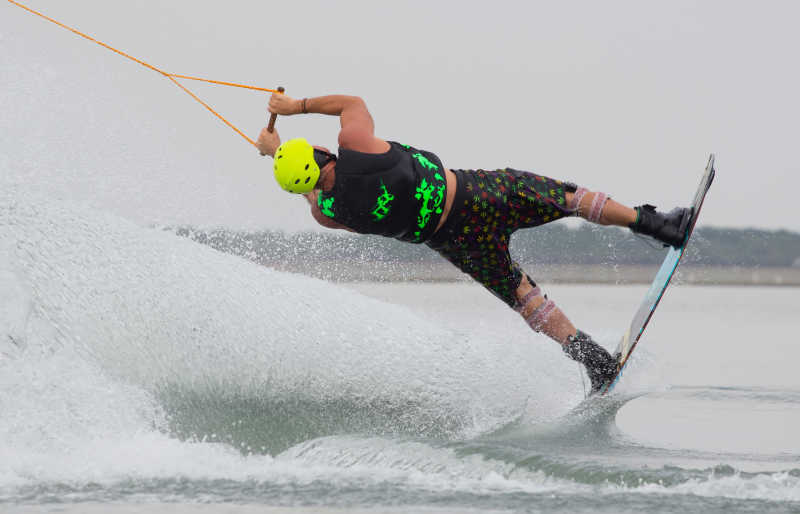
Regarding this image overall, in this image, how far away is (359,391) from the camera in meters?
5.99

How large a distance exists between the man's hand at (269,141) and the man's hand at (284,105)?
16 centimetres

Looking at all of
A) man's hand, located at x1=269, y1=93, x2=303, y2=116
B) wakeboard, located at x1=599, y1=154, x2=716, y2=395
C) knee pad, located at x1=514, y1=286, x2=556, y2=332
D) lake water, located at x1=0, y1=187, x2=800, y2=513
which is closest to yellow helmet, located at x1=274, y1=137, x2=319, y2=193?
man's hand, located at x1=269, y1=93, x2=303, y2=116

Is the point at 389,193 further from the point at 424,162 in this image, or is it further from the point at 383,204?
the point at 424,162

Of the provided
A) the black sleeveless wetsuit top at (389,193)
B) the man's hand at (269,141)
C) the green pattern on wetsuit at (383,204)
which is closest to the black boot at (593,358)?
the black sleeveless wetsuit top at (389,193)

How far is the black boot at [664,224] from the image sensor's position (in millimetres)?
5891

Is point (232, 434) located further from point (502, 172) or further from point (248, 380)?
point (502, 172)

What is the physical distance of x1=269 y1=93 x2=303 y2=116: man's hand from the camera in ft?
17.9

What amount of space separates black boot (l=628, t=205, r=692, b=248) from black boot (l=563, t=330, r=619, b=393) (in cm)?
76

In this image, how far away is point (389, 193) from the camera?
5.23 metres

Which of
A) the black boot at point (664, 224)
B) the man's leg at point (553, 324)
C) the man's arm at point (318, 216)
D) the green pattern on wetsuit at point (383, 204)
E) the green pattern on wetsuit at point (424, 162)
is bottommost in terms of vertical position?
the man's leg at point (553, 324)

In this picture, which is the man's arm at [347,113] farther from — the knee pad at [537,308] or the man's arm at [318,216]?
the knee pad at [537,308]

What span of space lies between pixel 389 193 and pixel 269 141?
0.85m

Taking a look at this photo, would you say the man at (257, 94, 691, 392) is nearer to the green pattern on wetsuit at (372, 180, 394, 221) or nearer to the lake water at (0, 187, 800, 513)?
the green pattern on wetsuit at (372, 180, 394, 221)

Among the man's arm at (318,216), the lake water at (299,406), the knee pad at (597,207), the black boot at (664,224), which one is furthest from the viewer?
the black boot at (664,224)
